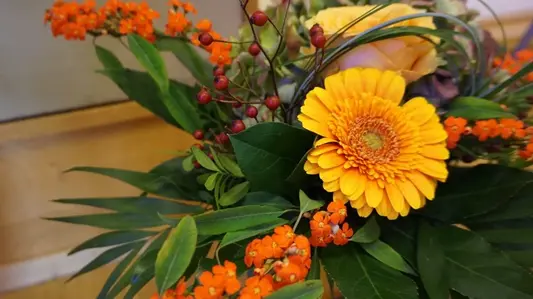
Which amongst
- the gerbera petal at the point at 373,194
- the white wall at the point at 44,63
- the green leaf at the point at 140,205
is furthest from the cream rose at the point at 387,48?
the white wall at the point at 44,63

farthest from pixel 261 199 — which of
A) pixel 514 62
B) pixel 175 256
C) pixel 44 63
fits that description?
pixel 44 63

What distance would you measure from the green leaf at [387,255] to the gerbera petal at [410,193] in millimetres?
49

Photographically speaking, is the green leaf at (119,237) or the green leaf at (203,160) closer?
the green leaf at (203,160)

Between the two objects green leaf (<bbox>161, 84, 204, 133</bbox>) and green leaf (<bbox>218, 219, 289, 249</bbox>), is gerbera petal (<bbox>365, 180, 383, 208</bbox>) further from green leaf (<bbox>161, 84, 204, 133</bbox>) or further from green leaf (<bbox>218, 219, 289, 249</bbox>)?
green leaf (<bbox>161, 84, 204, 133</bbox>)

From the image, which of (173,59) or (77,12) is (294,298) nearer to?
(77,12)

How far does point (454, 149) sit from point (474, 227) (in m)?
0.07

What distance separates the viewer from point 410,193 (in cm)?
41

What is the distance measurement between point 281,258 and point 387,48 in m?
0.20

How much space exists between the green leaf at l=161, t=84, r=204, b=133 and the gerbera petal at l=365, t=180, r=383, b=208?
0.18 m

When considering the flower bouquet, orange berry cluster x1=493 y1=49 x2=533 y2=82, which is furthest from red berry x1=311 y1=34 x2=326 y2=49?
orange berry cluster x1=493 y1=49 x2=533 y2=82

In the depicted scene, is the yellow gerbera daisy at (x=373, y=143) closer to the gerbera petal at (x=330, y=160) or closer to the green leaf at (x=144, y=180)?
the gerbera petal at (x=330, y=160)

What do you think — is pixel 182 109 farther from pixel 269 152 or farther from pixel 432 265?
pixel 432 265

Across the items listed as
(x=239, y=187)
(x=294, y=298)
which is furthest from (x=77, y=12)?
(x=294, y=298)

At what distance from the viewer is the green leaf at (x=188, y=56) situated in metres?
0.52
